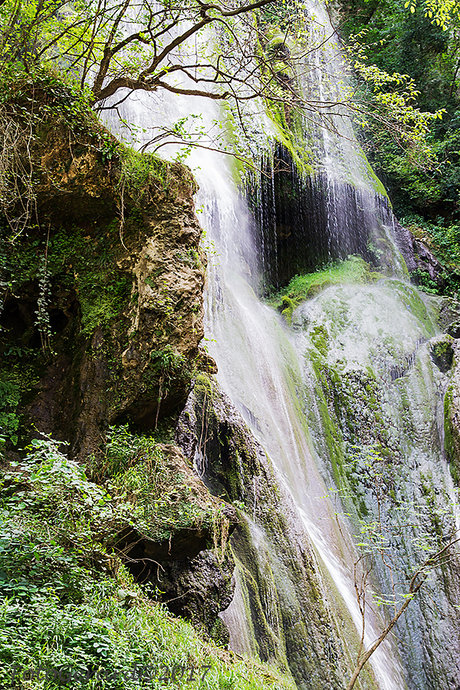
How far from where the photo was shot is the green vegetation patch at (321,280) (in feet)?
42.9

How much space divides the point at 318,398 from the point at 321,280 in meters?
4.33

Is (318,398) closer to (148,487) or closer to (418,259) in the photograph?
(148,487)

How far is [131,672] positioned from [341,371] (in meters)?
8.61

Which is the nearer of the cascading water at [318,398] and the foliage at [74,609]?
the foliage at [74,609]

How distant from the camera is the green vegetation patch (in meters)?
13.1

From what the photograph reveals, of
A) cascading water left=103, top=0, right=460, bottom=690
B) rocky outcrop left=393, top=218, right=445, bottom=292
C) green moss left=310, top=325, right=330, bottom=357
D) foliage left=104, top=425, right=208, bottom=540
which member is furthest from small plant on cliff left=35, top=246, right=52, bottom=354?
rocky outcrop left=393, top=218, right=445, bottom=292

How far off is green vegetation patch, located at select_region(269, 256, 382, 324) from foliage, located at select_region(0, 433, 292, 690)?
30.3ft

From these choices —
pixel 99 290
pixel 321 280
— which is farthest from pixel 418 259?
pixel 99 290

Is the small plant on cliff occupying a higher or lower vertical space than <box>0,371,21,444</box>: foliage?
higher

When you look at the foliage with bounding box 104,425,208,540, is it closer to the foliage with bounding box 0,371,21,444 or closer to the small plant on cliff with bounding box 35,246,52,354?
the foliage with bounding box 0,371,21,444

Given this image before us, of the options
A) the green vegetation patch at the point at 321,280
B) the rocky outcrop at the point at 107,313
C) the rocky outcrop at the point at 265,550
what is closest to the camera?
the rocky outcrop at the point at 107,313

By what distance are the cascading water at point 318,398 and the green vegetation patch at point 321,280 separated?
275mm

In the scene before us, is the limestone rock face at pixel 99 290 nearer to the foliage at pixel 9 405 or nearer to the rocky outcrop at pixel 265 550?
the foliage at pixel 9 405

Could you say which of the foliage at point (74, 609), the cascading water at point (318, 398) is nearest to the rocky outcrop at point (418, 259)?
the cascading water at point (318, 398)
